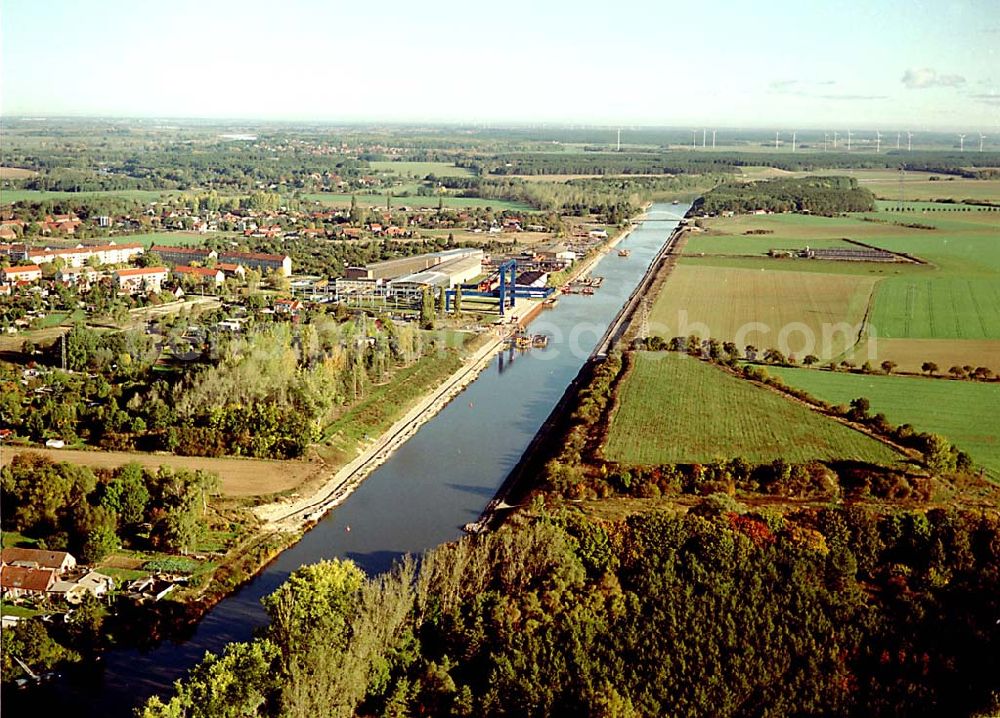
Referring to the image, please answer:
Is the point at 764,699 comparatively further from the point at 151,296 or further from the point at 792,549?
the point at 151,296

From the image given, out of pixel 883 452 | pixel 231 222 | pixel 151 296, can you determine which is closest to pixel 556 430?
pixel 883 452

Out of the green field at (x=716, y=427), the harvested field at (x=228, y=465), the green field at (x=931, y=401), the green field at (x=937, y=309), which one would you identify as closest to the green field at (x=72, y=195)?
the harvested field at (x=228, y=465)

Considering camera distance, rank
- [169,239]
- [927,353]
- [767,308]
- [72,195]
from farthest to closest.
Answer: [72,195] → [169,239] → [767,308] → [927,353]

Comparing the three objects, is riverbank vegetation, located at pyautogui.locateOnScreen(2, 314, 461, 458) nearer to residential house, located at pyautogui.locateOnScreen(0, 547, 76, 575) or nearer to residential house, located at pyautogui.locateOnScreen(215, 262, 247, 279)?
residential house, located at pyautogui.locateOnScreen(0, 547, 76, 575)

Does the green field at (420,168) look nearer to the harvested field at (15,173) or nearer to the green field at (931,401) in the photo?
the harvested field at (15,173)

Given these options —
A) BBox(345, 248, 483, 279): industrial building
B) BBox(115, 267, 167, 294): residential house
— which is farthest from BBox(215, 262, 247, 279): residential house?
BBox(345, 248, 483, 279): industrial building

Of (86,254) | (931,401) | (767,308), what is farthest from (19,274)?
(931,401)

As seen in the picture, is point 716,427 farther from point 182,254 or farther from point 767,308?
point 182,254

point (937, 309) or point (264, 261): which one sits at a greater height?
point (264, 261)
